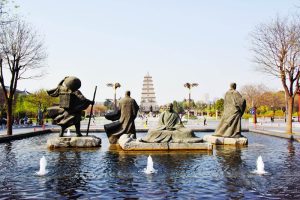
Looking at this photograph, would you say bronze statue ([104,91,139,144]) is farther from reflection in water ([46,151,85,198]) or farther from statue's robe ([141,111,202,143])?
reflection in water ([46,151,85,198])

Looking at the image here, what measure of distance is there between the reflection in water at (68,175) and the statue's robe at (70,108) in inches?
134

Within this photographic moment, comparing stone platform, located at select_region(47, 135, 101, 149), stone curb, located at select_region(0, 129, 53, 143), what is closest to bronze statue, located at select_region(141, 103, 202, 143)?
stone platform, located at select_region(47, 135, 101, 149)

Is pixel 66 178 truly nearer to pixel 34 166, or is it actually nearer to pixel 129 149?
pixel 34 166

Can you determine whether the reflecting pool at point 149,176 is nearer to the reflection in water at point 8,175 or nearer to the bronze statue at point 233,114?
the reflection in water at point 8,175

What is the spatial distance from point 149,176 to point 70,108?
9.93m

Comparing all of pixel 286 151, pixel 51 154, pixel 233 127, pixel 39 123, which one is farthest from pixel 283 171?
pixel 39 123

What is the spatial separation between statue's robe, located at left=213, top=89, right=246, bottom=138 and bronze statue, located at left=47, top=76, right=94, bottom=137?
8446 mm

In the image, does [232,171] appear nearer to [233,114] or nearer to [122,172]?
[122,172]

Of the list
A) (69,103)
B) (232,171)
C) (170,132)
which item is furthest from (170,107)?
(232,171)

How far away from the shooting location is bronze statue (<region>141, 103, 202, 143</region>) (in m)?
18.8

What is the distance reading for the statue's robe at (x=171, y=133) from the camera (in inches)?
739

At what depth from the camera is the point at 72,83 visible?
2058 centimetres

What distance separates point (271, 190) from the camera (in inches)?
396

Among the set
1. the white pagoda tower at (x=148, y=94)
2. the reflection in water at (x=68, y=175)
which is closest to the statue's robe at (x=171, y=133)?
the reflection in water at (x=68, y=175)
